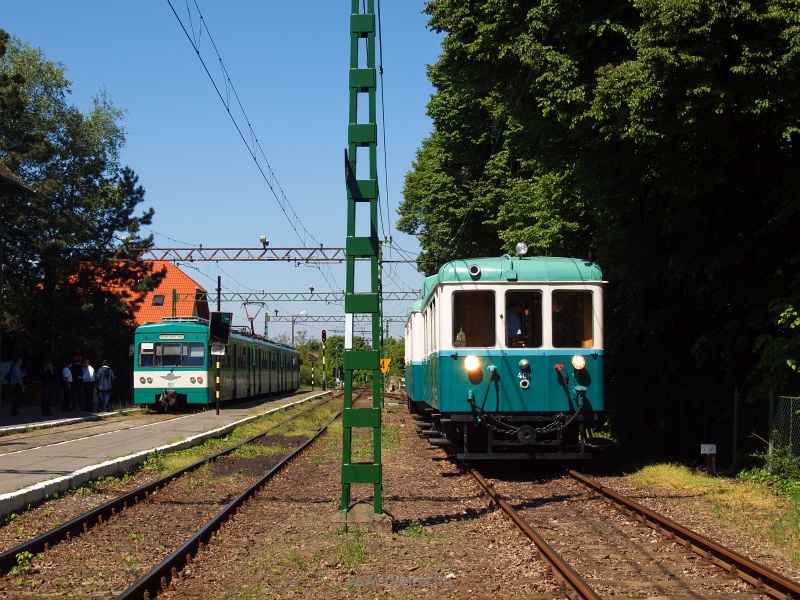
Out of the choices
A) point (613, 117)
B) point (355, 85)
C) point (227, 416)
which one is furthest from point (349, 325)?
point (227, 416)

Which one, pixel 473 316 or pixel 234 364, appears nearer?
pixel 473 316

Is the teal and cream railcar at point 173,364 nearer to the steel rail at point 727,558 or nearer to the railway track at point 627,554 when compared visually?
the railway track at point 627,554

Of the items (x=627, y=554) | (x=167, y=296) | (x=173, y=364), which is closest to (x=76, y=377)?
(x=173, y=364)

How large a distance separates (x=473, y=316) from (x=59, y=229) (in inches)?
1118

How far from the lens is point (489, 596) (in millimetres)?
6559

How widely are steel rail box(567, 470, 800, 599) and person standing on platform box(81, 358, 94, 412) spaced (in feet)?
67.8

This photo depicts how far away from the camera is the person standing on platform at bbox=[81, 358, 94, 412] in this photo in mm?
27016

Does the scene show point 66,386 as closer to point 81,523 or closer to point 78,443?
point 78,443

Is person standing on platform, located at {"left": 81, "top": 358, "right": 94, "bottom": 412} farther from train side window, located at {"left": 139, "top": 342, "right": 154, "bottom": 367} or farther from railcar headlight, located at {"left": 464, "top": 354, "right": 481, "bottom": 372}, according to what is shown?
railcar headlight, located at {"left": 464, "top": 354, "right": 481, "bottom": 372}

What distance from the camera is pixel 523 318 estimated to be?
1288 cm

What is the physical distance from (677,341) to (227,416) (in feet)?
48.9

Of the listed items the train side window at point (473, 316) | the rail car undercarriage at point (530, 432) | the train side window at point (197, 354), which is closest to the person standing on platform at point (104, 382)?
the train side window at point (197, 354)

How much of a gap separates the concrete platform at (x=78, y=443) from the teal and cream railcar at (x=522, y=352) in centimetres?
524

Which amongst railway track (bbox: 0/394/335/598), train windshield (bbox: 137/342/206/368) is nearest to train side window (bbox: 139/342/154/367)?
train windshield (bbox: 137/342/206/368)
